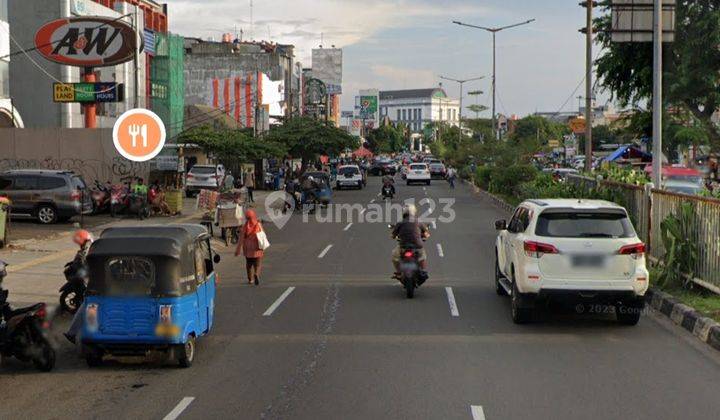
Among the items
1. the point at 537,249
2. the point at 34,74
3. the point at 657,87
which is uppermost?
the point at 34,74

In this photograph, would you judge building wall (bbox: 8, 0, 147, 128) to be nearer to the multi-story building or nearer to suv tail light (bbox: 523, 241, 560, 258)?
the multi-story building

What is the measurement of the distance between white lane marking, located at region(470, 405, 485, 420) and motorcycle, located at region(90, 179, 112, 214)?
2697cm

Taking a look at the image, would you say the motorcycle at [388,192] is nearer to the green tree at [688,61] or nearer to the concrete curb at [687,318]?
the green tree at [688,61]

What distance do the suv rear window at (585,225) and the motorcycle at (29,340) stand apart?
653 cm

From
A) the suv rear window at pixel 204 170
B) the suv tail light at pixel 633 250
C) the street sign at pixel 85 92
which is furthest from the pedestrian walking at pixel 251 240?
the suv rear window at pixel 204 170

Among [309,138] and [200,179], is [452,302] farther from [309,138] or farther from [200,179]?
[309,138]

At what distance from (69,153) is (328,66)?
291 feet

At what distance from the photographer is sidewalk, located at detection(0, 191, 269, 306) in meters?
15.5

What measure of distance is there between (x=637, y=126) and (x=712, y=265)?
80.2ft

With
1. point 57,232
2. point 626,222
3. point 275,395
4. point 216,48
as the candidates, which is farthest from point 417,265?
point 216,48

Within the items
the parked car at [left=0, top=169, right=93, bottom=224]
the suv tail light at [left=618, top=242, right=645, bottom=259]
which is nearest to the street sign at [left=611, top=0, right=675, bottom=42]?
the suv tail light at [left=618, top=242, right=645, bottom=259]

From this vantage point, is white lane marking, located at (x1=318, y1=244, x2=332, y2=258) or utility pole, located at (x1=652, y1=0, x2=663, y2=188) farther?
white lane marking, located at (x1=318, y1=244, x2=332, y2=258)

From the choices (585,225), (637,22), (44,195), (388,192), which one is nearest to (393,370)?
(585,225)

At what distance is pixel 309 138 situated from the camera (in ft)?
198
